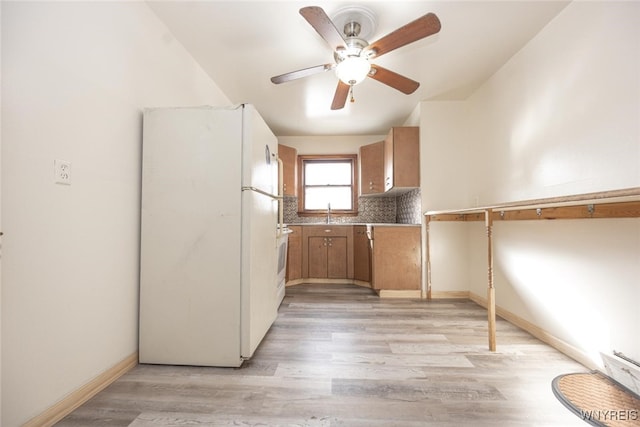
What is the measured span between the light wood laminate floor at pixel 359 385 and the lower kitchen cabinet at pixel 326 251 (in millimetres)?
1764

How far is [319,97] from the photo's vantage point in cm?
310

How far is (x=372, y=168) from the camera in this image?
4.10 m

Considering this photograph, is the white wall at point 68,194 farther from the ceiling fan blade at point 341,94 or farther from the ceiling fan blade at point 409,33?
the ceiling fan blade at point 409,33

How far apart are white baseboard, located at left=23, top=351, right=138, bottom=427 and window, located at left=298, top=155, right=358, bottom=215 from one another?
10.8ft

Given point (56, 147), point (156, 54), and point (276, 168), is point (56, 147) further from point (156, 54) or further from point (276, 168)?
point (276, 168)

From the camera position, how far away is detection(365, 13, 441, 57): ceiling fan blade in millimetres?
1504

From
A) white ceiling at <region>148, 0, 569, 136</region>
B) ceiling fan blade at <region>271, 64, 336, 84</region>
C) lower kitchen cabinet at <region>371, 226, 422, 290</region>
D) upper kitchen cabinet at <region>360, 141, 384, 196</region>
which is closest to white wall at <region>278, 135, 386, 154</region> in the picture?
upper kitchen cabinet at <region>360, 141, 384, 196</region>

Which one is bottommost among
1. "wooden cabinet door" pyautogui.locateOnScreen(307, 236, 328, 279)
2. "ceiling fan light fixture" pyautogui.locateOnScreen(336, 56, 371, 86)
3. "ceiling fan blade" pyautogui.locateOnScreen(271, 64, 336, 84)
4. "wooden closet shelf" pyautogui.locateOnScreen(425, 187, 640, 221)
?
"wooden cabinet door" pyautogui.locateOnScreen(307, 236, 328, 279)

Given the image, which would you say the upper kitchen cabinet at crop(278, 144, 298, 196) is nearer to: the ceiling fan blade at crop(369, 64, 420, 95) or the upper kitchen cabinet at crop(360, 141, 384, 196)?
the upper kitchen cabinet at crop(360, 141, 384, 196)

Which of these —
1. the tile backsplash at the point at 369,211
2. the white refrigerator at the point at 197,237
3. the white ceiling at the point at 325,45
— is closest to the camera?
the white refrigerator at the point at 197,237

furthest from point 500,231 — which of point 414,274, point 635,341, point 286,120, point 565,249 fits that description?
point 286,120

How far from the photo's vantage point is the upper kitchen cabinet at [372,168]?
13.3 ft

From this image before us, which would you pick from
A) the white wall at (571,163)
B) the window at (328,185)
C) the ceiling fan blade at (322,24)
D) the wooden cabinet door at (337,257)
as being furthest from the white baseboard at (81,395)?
the window at (328,185)

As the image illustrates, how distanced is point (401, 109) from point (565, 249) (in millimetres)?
2411
